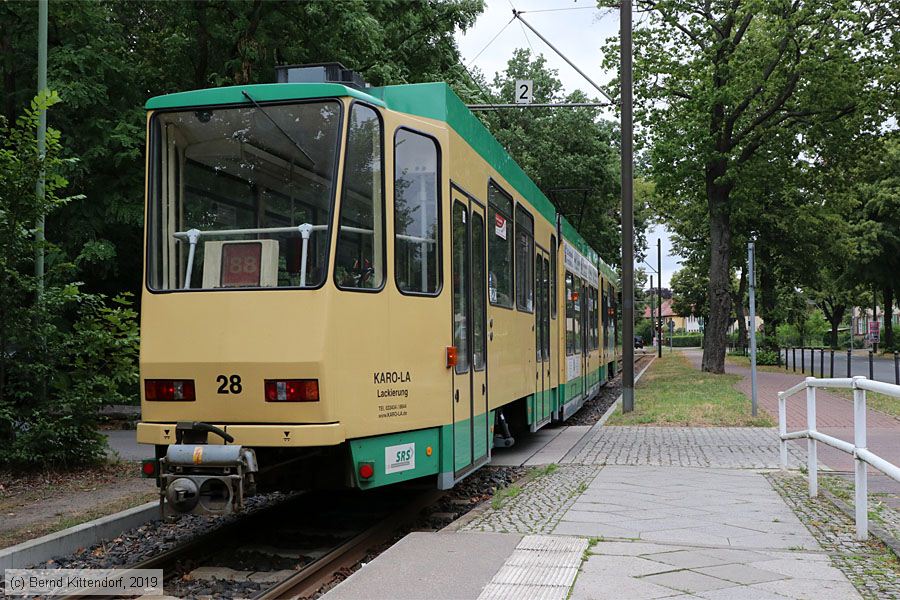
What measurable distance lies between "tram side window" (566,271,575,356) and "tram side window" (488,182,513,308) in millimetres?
4983

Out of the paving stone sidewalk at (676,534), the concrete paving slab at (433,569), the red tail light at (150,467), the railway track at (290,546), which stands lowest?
the railway track at (290,546)

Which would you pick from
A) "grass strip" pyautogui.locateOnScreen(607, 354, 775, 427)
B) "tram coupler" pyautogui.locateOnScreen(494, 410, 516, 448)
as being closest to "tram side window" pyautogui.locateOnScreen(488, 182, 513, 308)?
"tram coupler" pyautogui.locateOnScreen(494, 410, 516, 448)

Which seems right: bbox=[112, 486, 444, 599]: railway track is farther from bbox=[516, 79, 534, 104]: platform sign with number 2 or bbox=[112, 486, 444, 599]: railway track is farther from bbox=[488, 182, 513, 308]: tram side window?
bbox=[516, 79, 534, 104]: platform sign with number 2

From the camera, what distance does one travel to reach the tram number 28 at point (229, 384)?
6.08m

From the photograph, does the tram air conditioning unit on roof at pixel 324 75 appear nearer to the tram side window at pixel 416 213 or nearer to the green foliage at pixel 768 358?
the tram side window at pixel 416 213

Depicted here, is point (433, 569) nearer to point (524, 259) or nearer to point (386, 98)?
point (386, 98)

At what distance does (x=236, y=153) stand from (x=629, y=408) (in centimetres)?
1187

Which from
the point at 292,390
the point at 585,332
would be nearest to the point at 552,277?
the point at 585,332

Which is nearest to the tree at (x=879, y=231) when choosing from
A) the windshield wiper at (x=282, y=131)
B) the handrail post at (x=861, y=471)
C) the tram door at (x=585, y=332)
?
the tram door at (x=585, y=332)

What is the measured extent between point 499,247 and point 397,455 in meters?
3.21

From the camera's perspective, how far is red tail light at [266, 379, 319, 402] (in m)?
5.94

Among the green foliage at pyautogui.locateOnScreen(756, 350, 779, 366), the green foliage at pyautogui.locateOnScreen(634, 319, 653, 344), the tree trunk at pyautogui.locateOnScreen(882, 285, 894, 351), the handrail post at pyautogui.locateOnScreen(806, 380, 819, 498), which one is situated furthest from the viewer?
the green foliage at pyautogui.locateOnScreen(634, 319, 653, 344)

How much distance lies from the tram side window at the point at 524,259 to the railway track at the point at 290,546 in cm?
269

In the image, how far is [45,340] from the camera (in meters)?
9.47
